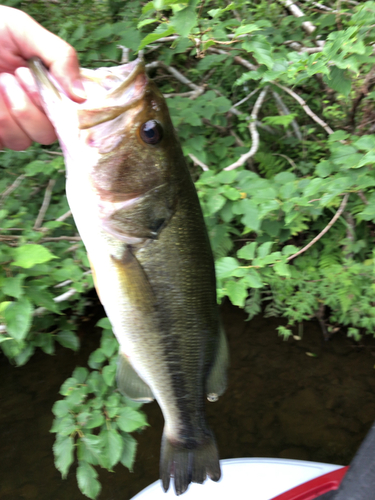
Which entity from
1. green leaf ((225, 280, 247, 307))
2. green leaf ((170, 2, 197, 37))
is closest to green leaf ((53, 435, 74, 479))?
green leaf ((225, 280, 247, 307))

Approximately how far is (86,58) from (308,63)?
1461 mm

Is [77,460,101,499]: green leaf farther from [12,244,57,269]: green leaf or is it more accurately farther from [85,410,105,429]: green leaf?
[12,244,57,269]: green leaf

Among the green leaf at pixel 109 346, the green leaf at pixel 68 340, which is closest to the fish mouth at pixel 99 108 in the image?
the green leaf at pixel 109 346

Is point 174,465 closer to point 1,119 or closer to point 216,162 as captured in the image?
point 1,119

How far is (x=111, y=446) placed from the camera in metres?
1.66

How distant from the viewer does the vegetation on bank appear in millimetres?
1543

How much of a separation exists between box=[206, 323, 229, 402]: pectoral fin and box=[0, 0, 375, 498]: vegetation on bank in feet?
0.96

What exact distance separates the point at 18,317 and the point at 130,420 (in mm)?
766

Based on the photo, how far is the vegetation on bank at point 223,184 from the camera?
1543 mm

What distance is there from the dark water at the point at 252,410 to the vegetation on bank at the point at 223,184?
1.27ft

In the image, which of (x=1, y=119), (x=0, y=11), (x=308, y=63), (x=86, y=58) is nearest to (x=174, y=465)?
(x=1, y=119)

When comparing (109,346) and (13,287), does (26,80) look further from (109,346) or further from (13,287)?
(109,346)

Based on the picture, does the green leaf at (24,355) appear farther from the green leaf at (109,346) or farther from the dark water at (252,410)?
the dark water at (252,410)

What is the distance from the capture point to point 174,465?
1335 millimetres
